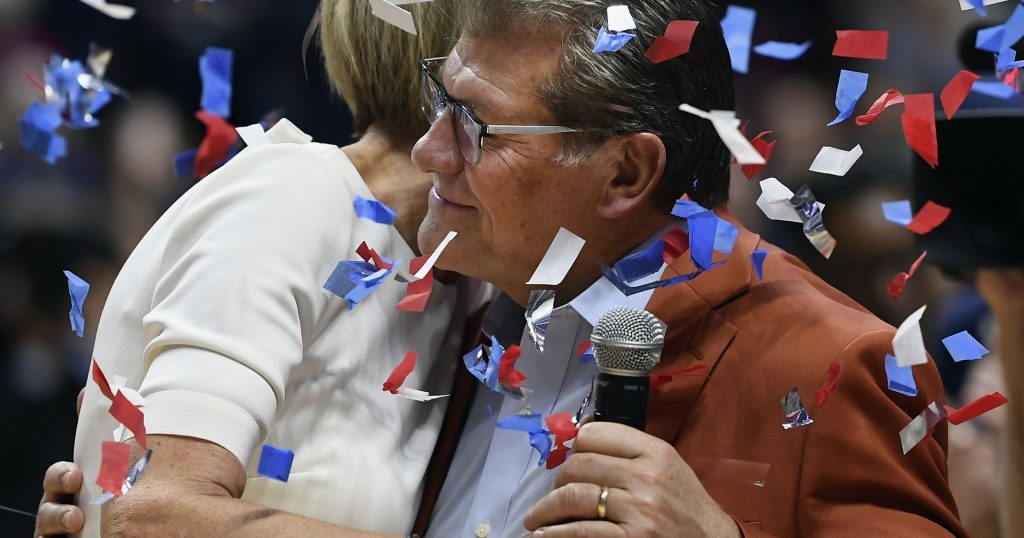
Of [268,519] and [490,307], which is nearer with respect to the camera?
[268,519]

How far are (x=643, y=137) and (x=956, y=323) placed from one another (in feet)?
4.32

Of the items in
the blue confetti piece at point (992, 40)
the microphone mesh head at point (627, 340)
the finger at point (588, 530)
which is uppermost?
the blue confetti piece at point (992, 40)

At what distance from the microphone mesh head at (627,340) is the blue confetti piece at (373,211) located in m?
0.56

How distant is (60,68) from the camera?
2287 mm

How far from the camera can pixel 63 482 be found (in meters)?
1.79

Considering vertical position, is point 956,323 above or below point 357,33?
below

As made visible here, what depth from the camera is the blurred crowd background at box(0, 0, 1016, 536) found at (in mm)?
3076

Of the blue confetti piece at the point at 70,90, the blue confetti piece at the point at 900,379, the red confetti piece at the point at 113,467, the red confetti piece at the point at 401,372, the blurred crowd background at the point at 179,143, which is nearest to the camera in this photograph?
the red confetti piece at the point at 113,467

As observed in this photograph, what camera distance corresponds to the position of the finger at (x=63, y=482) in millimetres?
1793

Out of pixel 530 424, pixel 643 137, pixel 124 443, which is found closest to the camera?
Result: pixel 124 443

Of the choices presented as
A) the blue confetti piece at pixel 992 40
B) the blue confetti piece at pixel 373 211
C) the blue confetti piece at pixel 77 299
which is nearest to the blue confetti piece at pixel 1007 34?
the blue confetti piece at pixel 992 40

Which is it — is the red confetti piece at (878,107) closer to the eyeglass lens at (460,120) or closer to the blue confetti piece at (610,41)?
the blue confetti piece at (610,41)

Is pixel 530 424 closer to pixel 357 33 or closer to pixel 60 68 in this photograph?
pixel 357 33

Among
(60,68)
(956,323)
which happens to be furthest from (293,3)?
(956,323)
